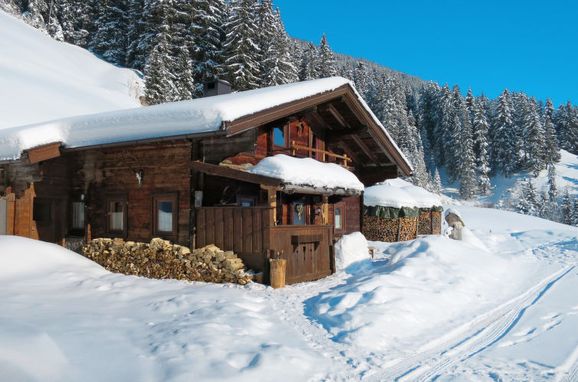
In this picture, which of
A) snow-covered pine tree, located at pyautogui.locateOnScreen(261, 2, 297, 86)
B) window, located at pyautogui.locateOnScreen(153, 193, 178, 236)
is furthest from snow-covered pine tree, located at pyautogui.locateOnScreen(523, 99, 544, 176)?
window, located at pyautogui.locateOnScreen(153, 193, 178, 236)

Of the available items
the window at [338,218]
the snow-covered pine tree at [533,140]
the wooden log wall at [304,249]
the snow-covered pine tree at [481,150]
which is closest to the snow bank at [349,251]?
the wooden log wall at [304,249]

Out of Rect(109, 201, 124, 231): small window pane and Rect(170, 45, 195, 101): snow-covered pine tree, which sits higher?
Rect(170, 45, 195, 101): snow-covered pine tree

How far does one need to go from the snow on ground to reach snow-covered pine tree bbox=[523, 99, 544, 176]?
6522cm

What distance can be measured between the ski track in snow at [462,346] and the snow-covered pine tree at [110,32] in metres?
50.4

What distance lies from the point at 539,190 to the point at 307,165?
65.5 meters

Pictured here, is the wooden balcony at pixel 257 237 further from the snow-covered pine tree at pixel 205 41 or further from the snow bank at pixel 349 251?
the snow-covered pine tree at pixel 205 41

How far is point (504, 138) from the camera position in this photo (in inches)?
2906

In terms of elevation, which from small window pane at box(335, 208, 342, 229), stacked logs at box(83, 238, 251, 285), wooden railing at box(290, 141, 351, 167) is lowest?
stacked logs at box(83, 238, 251, 285)

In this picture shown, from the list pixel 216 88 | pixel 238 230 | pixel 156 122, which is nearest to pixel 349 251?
pixel 238 230

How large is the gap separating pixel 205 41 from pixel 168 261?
38.4 metres

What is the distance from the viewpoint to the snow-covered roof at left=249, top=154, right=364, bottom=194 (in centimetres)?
1092

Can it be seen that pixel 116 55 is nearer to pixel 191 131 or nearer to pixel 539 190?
pixel 191 131

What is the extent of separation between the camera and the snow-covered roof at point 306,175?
10922 millimetres

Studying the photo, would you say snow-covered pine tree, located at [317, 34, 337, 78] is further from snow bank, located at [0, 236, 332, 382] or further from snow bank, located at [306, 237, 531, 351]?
snow bank, located at [0, 236, 332, 382]
